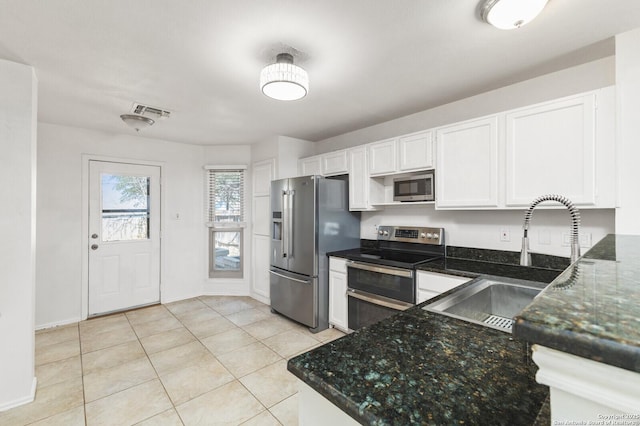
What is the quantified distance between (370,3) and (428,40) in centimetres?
52

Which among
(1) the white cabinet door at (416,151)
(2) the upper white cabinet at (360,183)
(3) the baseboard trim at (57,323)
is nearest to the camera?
(1) the white cabinet door at (416,151)

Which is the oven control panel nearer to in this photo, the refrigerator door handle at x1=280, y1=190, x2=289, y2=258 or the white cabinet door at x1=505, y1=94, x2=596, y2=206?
the white cabinet door at x1=505, y1=94, x2=596, y2=206

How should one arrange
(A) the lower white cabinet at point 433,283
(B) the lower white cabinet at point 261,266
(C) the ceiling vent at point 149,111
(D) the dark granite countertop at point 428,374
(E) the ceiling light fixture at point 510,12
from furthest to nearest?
1. (B) the lower white cabinet at point 261,266
2. (C) the ceiling vent at point 149,111
3. (A) the lower white cabinet at point 433,283
4. (E) the ceiling light fixture at point 510,12
5. (D) the dark granite countertop at point 428,374

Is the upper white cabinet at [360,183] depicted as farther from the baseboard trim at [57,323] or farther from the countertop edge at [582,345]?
the baseboard trim at [57,323]

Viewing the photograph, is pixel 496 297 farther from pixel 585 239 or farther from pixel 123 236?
pixel 123 236

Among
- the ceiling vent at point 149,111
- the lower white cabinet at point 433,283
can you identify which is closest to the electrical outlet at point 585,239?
the lower white cabinet at point 433,283

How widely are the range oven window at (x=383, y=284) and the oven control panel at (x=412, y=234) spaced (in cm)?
62

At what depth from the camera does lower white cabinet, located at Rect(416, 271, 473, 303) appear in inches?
89.2

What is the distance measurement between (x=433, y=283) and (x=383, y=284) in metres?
0.49

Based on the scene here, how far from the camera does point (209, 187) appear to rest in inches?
183

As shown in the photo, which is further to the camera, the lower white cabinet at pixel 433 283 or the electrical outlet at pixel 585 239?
the lower white cabinet at pixel 433 283

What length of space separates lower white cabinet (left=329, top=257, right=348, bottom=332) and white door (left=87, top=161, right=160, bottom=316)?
265cm

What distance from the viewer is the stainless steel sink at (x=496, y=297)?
5.18ft

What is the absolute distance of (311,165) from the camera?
390 cm
